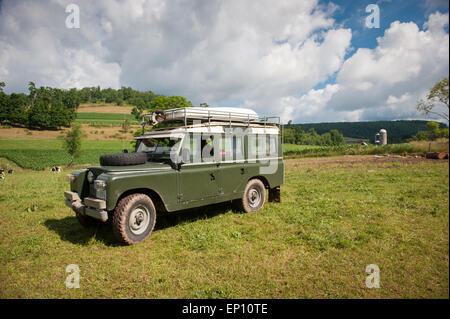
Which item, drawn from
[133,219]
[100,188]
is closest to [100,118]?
[100,188]

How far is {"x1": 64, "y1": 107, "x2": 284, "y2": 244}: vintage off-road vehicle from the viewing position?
15.6ft

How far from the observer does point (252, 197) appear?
727 cm

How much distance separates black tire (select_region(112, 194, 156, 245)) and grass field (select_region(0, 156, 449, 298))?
0.23 meters

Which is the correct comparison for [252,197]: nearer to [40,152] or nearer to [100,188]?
[100,188]

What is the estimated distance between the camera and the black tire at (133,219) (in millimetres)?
4676

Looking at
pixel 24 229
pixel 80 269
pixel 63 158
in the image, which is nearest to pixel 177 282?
pixel 80 269

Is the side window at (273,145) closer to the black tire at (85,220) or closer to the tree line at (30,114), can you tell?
the black tire at (85,220)

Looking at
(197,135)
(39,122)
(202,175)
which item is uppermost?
(39,122)

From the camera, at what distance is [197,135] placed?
5984 millimetres

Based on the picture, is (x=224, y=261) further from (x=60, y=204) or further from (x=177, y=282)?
(x=60, y=204)

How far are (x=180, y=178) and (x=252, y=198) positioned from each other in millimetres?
2719

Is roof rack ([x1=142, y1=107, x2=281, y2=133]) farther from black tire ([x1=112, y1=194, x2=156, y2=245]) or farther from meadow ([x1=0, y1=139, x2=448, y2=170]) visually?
meadow ([x1=0, y1=139, x2=448, y2=170])

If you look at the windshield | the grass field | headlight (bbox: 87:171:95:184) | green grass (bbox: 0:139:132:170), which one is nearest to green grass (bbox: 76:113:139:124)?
green grass (bbox: 0:139:132:170)

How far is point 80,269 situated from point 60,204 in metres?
5.28
